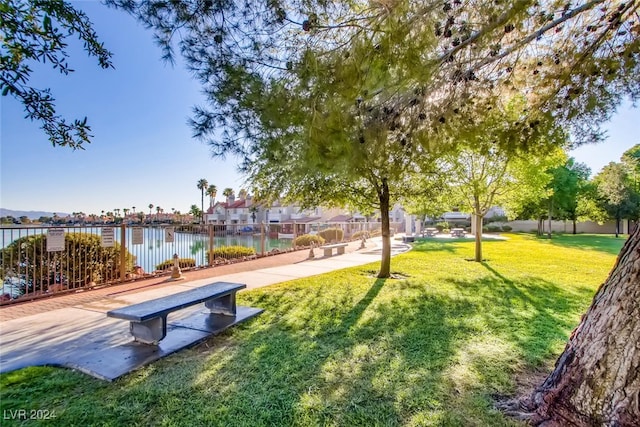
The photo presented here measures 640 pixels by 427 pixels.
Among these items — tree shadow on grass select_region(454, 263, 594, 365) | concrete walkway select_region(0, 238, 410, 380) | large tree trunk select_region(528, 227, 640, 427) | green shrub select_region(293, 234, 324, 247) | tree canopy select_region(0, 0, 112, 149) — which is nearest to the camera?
large tree trunk select_region(528, 227, 640, 427)

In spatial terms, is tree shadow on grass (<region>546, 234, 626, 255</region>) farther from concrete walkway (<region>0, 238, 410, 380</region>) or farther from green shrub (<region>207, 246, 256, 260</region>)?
concrete walkway (<region>0, 238, 410, 380</region>)

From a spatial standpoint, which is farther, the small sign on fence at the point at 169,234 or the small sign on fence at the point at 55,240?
the small sign on fence at the point at 169,234

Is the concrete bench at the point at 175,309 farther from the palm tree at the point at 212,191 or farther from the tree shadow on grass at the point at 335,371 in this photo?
the palm tree at the point at 212,191

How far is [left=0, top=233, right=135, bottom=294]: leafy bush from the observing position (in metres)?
6.21

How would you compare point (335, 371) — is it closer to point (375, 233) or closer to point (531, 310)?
point (531, 310)

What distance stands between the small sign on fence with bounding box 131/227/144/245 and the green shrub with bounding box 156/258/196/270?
1.45 metres

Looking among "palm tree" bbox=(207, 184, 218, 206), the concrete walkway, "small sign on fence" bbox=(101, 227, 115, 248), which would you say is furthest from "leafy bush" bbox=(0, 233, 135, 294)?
"palm tree" bbox=(207, 184, 218, 206)

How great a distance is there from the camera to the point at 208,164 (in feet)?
13.7

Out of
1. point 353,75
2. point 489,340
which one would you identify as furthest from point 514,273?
point 353,75

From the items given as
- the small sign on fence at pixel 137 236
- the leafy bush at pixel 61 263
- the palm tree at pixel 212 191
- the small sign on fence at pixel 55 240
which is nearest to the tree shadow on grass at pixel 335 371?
the small sign on fence at pixel 137 236

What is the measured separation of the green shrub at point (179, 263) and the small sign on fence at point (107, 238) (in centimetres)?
204

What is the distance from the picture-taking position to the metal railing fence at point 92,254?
6148mm

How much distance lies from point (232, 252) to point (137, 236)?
14.7 feet

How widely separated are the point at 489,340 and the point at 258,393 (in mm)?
3012
